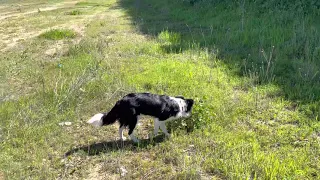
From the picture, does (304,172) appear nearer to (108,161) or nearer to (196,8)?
(108,161)

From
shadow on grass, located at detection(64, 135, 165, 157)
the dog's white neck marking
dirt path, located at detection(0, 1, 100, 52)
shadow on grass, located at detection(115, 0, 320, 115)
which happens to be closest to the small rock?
dirt path, located at detection(0, 1, 100, 52)

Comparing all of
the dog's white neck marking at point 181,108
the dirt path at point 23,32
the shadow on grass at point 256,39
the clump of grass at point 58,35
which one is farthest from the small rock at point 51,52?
the dog's white neck marking at point 181,108

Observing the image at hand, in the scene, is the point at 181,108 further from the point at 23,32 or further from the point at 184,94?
the point at 23,32

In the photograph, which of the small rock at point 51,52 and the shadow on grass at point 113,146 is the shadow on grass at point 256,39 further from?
the small rock at point 51,52

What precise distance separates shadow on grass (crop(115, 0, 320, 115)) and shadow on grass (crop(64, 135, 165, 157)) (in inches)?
89.0

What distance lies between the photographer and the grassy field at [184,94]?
154 inches

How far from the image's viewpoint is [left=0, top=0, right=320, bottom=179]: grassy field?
3.91 m

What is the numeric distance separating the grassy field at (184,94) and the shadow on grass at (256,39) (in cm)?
3

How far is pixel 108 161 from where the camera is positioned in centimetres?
412

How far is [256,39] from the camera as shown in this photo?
8141 mm

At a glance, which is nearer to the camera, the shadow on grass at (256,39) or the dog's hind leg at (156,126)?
the dog's hind leg at (156,126)

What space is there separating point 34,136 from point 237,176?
2.63 meters

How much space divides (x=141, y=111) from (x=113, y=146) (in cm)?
58

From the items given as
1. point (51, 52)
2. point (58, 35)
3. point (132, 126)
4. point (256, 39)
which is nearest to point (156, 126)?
point (132, 126)
